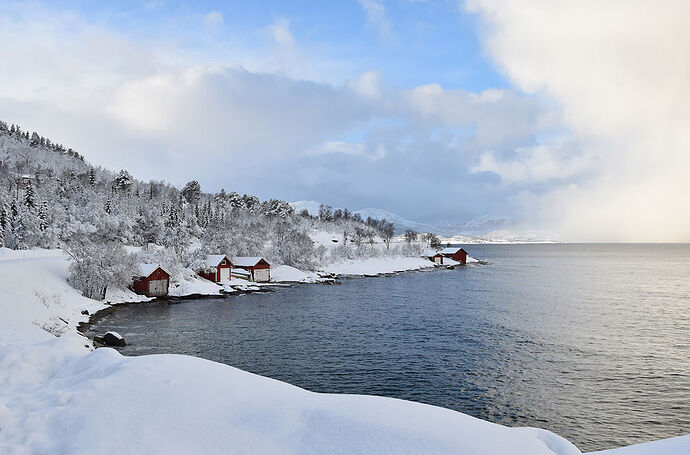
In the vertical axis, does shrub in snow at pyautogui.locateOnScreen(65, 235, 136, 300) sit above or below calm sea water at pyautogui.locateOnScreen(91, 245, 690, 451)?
above

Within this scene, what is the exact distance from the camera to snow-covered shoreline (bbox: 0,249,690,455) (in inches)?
342

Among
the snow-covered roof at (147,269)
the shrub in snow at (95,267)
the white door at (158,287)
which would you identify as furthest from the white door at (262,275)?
the shrub in snow at (95,267)

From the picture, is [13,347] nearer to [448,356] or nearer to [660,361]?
[448,356]

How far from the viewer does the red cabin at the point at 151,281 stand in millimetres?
56344

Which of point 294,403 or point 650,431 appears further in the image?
point 650,431

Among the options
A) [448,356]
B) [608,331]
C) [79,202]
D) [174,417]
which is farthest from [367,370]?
[79,202]

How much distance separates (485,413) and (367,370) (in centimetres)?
833

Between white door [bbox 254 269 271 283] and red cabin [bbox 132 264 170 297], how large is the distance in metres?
20.8

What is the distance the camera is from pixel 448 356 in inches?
1184

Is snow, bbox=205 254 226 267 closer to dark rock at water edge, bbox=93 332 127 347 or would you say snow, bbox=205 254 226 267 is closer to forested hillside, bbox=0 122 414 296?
forested hillside, bbox=0 122 414 296

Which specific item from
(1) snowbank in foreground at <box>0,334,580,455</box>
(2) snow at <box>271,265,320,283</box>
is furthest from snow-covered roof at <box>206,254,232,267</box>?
(1) snowbank in foreground at <box>0,334,580,455</box>

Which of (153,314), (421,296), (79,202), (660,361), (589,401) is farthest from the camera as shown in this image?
(79,202)

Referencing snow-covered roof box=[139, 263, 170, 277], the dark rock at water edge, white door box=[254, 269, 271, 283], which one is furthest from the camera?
white door box=[254, 269, 271, 283]

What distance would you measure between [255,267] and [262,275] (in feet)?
7.57
